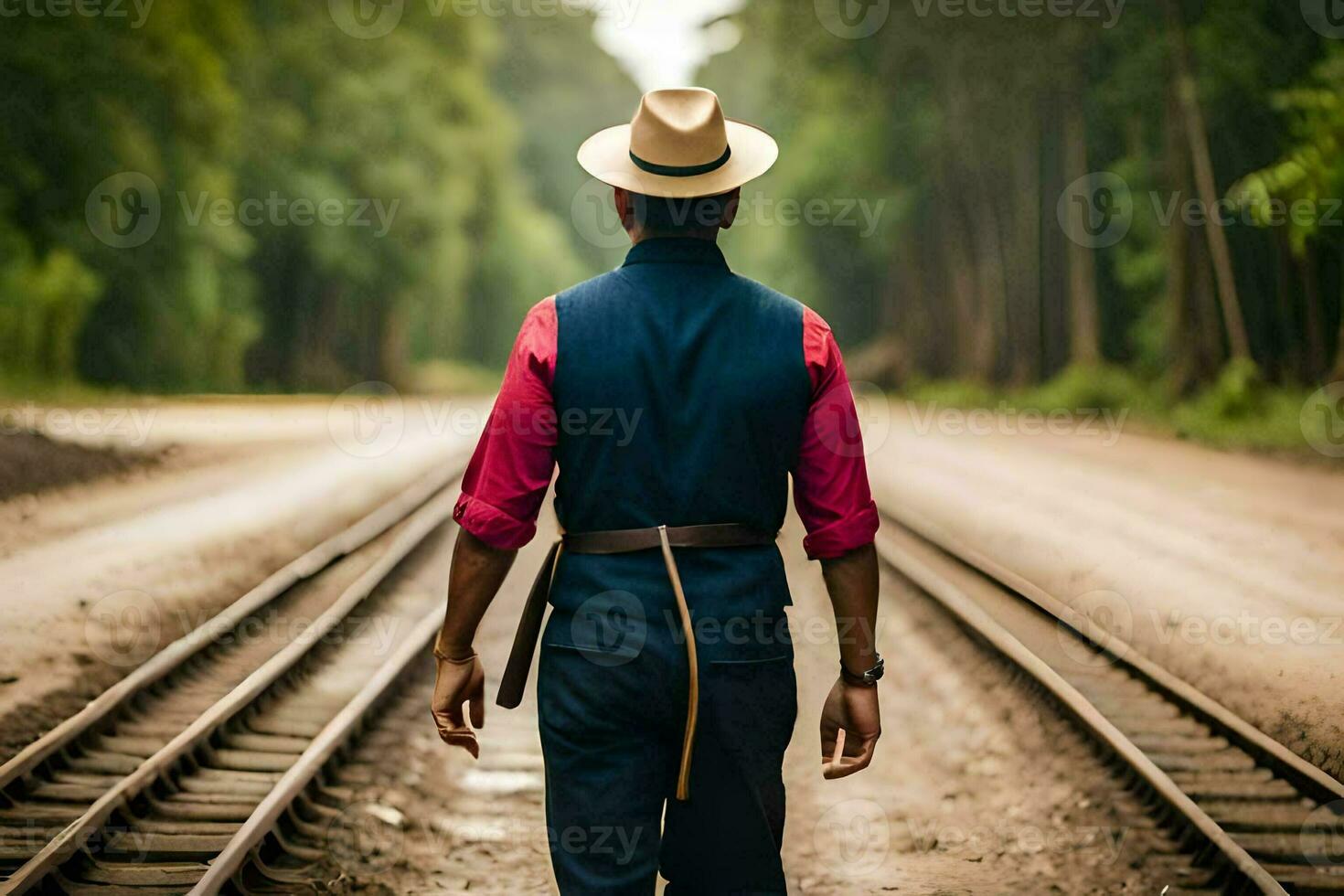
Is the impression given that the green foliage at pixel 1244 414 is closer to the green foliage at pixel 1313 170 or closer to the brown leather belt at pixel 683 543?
the green foliage at pixel 1313 170

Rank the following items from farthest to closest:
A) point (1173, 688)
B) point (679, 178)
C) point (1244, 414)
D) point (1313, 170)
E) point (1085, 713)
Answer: point (1244, 414), point (1313, 170), point (1173, 688), point (1085, 713), point (679, 178)

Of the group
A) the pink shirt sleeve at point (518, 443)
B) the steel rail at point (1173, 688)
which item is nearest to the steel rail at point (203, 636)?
the pink shirt sleeve at point (518, 443)

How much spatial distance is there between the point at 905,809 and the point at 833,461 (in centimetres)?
332

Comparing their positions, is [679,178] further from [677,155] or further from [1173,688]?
[1173,688]

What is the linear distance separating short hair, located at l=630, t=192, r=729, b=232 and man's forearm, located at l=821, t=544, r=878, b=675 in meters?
0.74

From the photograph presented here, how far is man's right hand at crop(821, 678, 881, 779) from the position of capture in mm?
2871

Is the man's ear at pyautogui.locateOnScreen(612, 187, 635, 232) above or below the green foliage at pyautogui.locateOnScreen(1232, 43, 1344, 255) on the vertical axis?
below

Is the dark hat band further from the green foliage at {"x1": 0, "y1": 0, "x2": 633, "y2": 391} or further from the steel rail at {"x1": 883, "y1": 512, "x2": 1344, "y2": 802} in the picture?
the green foliage at {"x1": 0, "y1": 0, "x2": 633, "y2": 391}

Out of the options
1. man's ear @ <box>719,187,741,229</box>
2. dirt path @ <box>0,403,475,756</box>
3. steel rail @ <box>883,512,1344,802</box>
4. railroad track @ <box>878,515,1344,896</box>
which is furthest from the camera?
dirt path @ <box>0,403,475,756</box>

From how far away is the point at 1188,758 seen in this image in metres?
5.77

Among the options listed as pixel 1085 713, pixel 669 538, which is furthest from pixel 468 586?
pixel 1085 713

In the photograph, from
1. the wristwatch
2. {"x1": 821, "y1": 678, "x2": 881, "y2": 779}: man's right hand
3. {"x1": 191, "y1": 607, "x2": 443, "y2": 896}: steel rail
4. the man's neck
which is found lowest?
{"x1": 191, "y1": 607, "x2": 443, "y2": 896}: steel rail

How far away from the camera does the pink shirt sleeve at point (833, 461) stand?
2725 millimetres

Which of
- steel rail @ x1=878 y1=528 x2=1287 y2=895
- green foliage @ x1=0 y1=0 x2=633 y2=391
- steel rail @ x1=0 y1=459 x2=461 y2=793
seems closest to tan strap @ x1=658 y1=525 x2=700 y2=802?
steel rail @ x1=878 y1=528 x2=1287 y2=895
